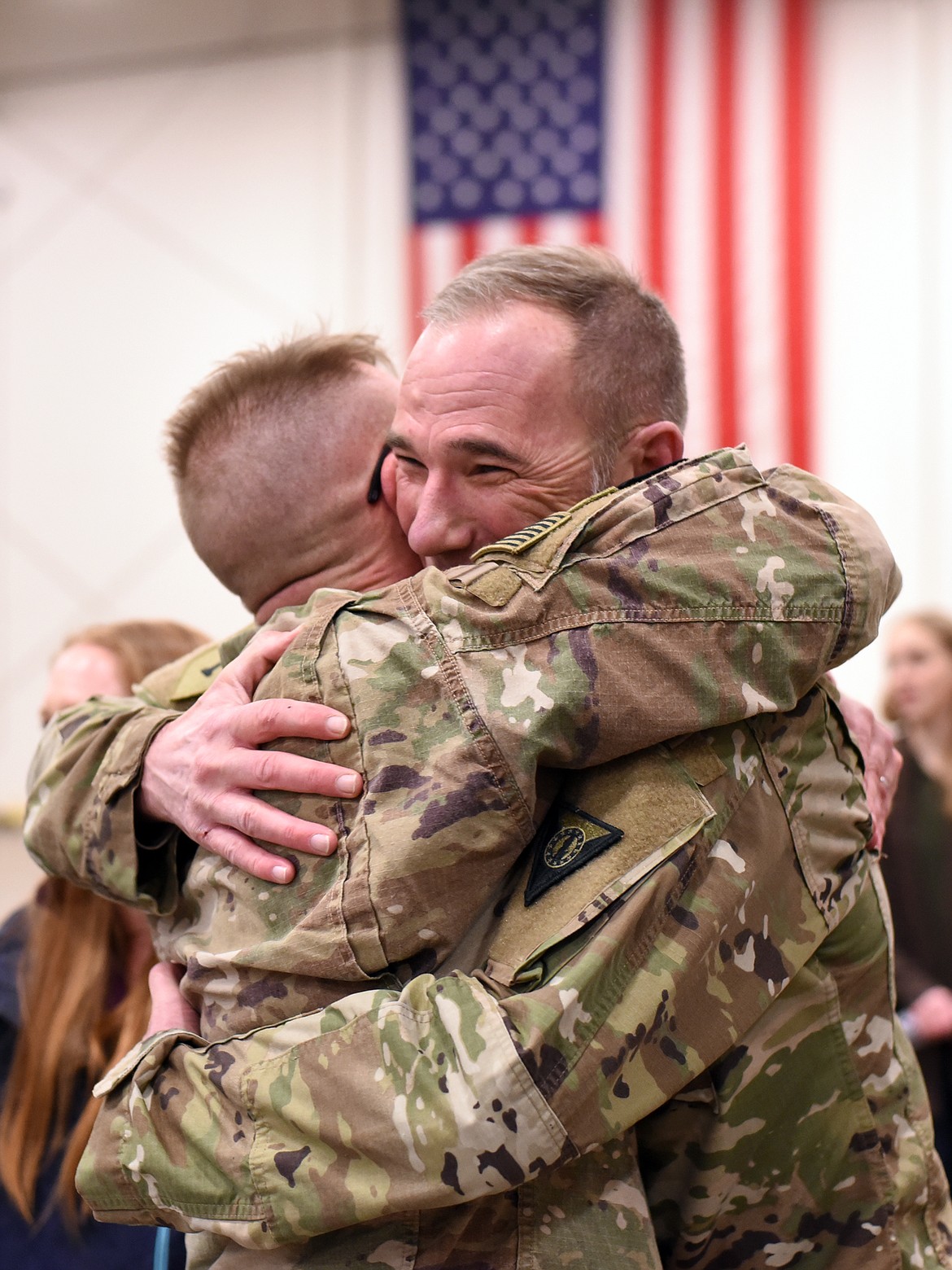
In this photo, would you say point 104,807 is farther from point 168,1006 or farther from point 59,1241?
point 59,1241

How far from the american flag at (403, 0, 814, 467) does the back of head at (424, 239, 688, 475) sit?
3627 millimetres

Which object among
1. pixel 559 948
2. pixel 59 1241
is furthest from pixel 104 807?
pixel 59 1241

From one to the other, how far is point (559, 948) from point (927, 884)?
2.47m

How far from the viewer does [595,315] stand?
1.26 meters

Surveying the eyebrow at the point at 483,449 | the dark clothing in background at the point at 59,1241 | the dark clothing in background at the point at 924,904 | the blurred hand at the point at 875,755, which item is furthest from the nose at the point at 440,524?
the dark clothing in background at the point at 924,904

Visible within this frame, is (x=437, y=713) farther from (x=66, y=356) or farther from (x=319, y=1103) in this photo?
(x=66, y=356)

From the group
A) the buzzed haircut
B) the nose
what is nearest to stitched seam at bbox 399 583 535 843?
the nose

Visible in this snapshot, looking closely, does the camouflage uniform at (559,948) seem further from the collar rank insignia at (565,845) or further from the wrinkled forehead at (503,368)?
the wrinkled forehead at (503,368)

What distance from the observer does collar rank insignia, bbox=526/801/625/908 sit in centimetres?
100

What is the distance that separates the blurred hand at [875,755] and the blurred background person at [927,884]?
184 cm

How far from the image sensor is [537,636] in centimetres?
98

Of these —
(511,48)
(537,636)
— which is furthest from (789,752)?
(511,48)

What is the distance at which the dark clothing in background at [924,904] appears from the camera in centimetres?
307

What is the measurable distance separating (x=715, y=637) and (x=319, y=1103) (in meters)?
0.46
